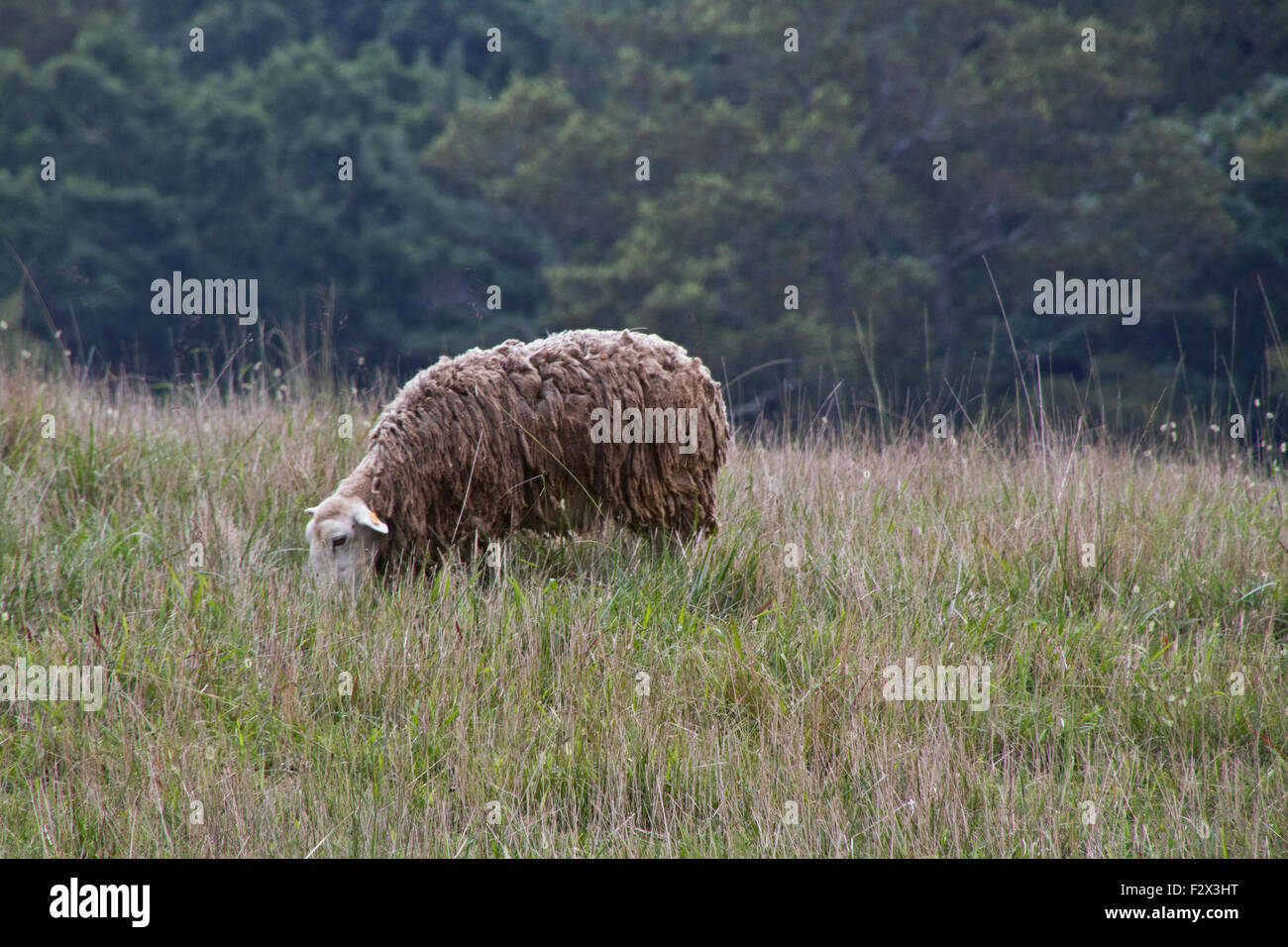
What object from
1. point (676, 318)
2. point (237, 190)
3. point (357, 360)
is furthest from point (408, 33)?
point (357, 360)

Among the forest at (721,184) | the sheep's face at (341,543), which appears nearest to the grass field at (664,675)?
the sheep's face at (341,543)

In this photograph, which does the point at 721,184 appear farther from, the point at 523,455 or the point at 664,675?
the point at 664,675

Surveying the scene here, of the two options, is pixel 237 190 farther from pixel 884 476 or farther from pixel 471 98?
pixel 884 476

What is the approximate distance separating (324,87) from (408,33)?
4393 mm

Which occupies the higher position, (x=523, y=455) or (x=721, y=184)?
(x=721, y=184)

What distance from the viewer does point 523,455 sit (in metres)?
4.47

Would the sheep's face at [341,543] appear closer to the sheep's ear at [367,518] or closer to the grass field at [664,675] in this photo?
the sheep's ear at [367,518]

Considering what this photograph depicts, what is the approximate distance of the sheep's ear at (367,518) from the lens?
13.6 ft

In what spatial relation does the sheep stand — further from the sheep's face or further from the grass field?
the grass field

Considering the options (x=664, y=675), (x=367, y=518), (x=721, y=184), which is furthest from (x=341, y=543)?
(x=721, y=184)

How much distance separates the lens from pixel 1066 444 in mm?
5895

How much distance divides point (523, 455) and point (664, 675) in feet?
3.87

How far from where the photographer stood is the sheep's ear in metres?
4.15

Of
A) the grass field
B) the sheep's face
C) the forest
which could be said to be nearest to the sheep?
the sheep's face
